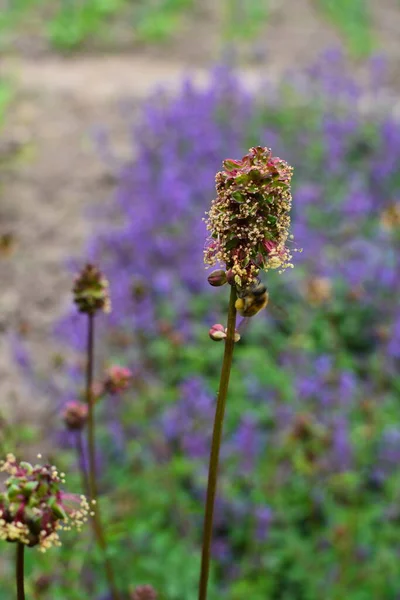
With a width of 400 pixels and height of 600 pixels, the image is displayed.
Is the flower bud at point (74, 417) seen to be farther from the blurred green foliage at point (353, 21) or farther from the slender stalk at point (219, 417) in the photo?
the blurred green foliage at point (353, 21)

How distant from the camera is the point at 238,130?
5488 millimetres

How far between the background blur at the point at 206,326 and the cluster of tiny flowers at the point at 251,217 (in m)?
0.95

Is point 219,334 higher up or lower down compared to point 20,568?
higher up

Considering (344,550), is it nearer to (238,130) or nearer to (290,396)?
(290,396)

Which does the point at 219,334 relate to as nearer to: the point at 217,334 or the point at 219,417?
the point at 217,334

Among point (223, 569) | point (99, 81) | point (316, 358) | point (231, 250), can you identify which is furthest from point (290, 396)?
point (99, 81)

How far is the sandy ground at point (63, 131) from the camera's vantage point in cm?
411

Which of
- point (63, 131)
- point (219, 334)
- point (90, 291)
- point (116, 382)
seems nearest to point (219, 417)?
point (219, 334)

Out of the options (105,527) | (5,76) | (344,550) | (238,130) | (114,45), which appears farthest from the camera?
(114,45)

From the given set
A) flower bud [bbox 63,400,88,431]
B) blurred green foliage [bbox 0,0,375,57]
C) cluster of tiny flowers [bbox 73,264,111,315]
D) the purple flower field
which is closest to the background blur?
the purple flower field

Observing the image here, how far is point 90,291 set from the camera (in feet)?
5.08

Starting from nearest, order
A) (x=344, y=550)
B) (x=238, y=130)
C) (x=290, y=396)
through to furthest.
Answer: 1. (x=344, y=550)
2. (x=290, y=396)
3. (x=238, y=130)

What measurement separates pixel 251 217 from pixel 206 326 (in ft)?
8.86

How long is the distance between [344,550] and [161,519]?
0.64 m
